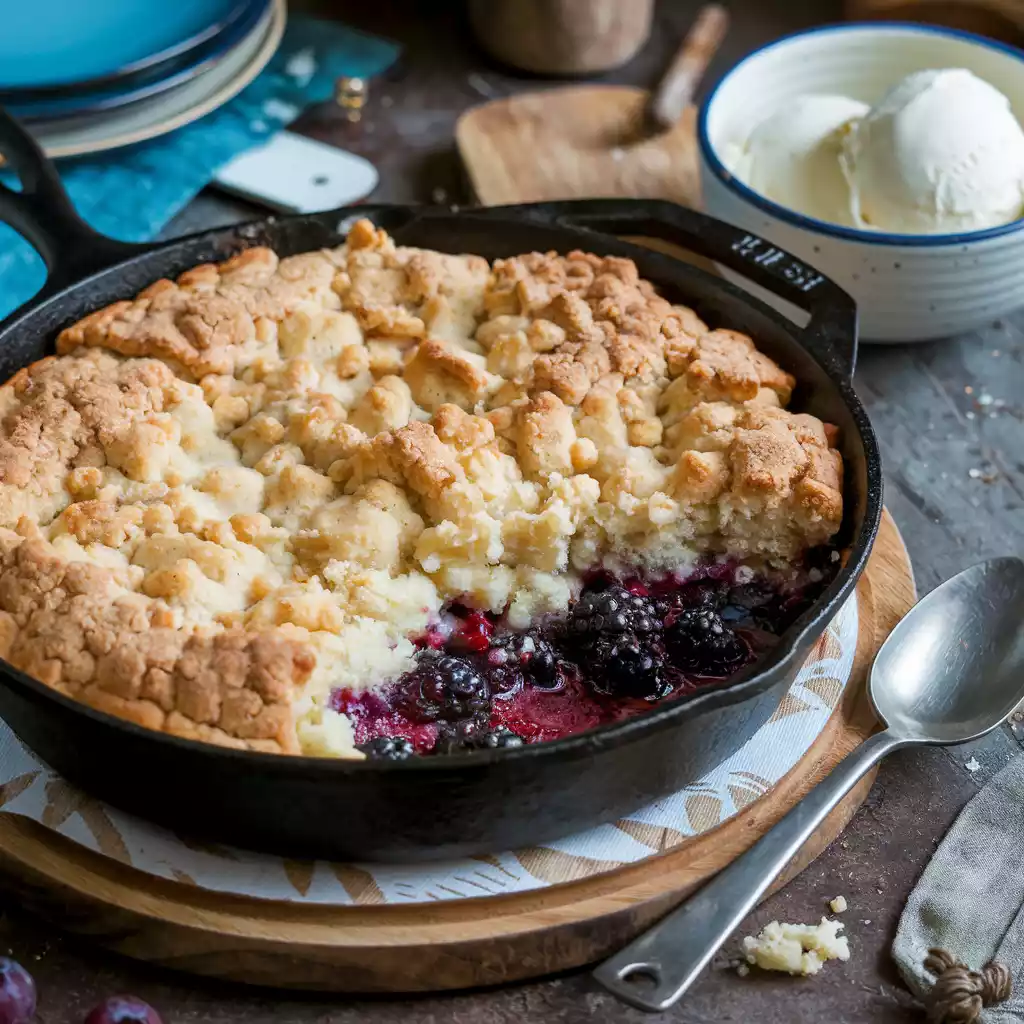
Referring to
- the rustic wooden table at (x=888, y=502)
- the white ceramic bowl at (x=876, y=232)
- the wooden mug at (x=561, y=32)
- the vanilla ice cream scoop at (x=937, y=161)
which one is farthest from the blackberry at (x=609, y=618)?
the wooden mug at (x=561, y=32)

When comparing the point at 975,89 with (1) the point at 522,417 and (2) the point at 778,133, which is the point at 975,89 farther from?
(1) the point at 522,417

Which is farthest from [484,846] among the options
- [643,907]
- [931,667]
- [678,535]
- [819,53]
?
[819,53]

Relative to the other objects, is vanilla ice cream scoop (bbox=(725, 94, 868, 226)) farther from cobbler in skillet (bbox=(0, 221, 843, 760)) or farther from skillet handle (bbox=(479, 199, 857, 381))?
cobbler in skillet (bbox=(0, 221, 843, 760))

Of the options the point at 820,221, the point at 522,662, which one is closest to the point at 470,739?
the point at 522,662

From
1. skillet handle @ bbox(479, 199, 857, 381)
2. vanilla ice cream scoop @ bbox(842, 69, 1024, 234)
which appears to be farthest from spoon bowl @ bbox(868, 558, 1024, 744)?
vanilla ice cream scoop @ bbox(842, 69, 1024, 234)

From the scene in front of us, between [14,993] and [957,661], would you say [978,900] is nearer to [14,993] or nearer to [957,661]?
[957,661]

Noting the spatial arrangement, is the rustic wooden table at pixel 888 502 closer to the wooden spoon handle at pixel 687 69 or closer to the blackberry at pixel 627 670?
the wooden spoon handle at pixel 687 69
